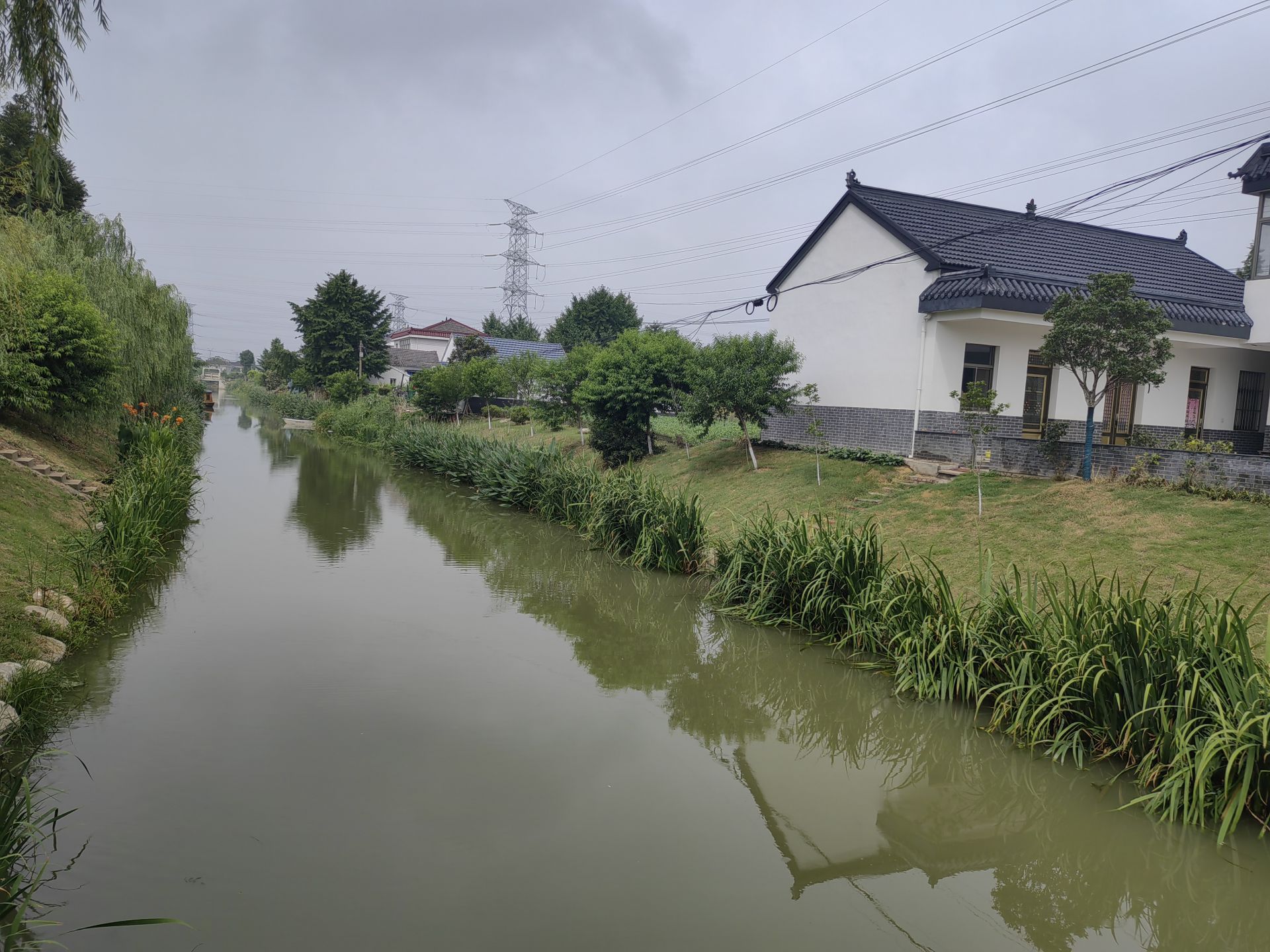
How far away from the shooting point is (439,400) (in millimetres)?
31953

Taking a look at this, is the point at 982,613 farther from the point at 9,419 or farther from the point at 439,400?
the point at 439,400

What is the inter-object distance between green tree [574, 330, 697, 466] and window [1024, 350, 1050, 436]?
6790 millimetres

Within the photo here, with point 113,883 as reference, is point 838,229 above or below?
above

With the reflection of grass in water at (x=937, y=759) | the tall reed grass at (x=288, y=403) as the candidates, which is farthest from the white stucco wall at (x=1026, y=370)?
the tall reed grass at (x=288, y=403)

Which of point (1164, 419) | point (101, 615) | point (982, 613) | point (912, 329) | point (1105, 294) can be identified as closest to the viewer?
point (982, 613)

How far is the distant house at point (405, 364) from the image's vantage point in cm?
5362

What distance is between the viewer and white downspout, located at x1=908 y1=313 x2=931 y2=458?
14812 millimetres

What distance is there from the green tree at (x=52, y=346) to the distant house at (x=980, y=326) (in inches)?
514

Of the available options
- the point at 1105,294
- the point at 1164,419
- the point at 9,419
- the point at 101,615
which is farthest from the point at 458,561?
the point at 1164,419

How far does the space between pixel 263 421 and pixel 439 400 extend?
857 inches

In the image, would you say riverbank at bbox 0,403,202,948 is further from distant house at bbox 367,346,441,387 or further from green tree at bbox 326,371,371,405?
distant house at bbox 367,346,441,387

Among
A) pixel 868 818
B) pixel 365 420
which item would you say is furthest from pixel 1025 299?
pixel 365 420

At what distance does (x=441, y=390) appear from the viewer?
31.1 m

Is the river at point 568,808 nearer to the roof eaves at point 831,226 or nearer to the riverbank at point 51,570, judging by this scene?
the riverbank at point 51,570
